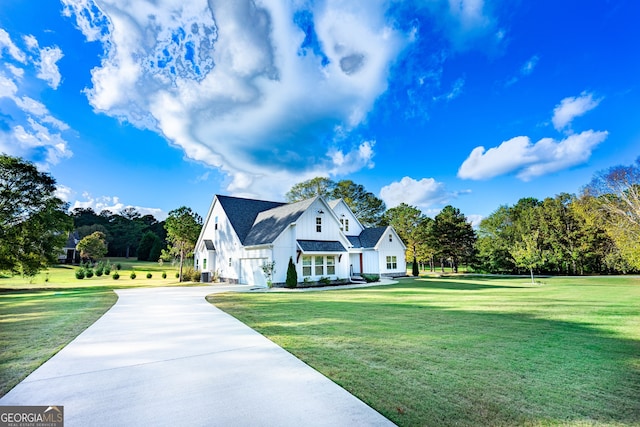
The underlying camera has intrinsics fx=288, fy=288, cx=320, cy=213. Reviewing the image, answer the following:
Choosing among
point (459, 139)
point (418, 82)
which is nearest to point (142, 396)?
point (418, 82)

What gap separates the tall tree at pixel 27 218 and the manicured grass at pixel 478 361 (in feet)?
76.7

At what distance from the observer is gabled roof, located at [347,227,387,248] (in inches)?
1193

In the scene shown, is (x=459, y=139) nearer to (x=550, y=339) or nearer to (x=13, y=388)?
(x=550, y=339)

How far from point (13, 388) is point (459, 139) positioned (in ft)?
89.8

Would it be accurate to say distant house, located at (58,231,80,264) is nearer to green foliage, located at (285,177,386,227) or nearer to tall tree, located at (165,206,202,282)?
tall tree, located at (165,206,202,282)

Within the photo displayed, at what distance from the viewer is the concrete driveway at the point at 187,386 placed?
305 cm

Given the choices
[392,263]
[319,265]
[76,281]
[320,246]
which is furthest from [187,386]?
[76,281]

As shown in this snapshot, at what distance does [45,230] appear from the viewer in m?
22.5

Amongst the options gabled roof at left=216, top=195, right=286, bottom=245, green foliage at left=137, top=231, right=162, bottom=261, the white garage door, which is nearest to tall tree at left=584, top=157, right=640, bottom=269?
the white garage door

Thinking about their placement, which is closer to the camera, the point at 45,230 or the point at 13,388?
the point at 13,388

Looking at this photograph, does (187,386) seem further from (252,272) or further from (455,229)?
(455,229)

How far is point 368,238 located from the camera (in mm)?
31250

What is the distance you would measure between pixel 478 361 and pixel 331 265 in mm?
18592

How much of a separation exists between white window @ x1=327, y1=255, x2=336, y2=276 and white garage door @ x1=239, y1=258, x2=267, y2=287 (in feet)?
16.8
